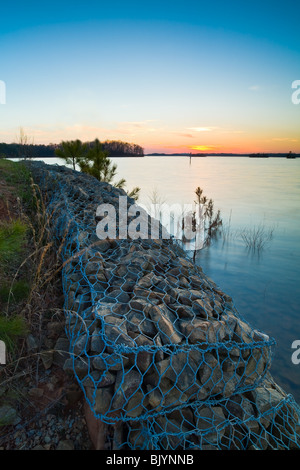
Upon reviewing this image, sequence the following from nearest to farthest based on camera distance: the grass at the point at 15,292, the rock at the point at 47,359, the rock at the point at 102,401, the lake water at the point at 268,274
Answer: the rock at the point at 102,401 < the rock at the point at 47,359 < the grass at the point at 15,292 < the lake water at the point at 268,274

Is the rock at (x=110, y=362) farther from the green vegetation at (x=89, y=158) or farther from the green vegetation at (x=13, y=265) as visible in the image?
the green vegetation at (x=89, y=158)

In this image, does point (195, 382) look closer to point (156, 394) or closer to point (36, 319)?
point (156, 394)

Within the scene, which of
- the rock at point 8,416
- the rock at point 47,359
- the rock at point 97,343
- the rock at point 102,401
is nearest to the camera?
the rock at point 102,401

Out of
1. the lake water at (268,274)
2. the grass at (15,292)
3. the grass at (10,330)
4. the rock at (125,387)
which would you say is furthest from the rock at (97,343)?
the lake water at (268,274)

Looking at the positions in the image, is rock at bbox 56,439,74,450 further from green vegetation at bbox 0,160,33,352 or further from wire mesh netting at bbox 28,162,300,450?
green vegetation at bbox 0,160,33,352

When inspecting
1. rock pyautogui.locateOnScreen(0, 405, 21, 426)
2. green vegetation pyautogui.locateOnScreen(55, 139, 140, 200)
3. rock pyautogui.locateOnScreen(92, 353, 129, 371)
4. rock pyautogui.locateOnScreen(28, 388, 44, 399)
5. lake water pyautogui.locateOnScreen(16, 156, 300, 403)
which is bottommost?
lake water pyautogui.locateOnScreen(16, 156, 300, 403)

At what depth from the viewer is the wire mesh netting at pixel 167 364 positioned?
6.32 feet

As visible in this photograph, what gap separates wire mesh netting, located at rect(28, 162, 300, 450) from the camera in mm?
1927

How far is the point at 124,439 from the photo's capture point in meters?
1.87

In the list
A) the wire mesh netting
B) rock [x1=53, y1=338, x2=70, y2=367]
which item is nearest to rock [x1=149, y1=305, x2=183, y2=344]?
the wire mesh netting

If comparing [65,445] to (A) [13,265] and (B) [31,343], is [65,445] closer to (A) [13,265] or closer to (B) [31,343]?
(B) [31,343]

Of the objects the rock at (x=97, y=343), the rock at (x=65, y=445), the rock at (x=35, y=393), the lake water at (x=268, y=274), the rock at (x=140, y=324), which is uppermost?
the rock at (x=140, y=324)

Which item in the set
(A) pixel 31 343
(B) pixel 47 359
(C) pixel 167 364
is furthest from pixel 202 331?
(A) pixel 31 343
